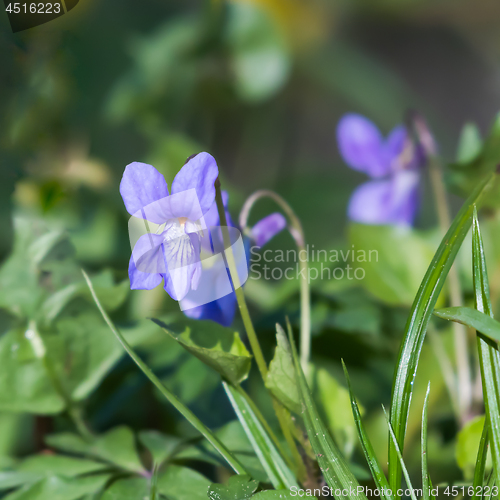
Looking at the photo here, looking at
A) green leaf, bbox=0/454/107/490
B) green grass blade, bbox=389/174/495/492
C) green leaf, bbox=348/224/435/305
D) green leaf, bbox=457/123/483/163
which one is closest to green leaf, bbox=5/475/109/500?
green leaf, bbox=0/454/107/490

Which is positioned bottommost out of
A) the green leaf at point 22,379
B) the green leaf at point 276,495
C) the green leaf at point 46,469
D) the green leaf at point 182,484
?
the green leaf at point 182,484

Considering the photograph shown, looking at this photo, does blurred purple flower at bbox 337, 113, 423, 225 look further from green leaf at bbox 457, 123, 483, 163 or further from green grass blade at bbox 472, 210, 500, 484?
green grass blade at bbox 472, 210, 500, 484

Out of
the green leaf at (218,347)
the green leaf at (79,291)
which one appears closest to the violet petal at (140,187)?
the green leaf at (218,347)

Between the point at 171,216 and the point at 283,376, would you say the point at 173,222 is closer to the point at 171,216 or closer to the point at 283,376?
the point at 171,216

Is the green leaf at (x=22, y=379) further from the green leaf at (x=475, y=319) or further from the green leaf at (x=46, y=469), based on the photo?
the green leaf at (x=475, y=319)

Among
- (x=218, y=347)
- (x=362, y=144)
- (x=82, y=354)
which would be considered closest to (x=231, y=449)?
(x=218, y=347)

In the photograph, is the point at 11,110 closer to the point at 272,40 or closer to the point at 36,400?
the point at 36,400

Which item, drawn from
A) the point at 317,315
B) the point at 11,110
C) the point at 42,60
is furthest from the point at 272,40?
the point at 317,315
